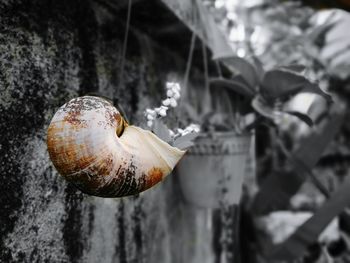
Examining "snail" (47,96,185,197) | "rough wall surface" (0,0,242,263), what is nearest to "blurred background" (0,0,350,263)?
"rough wall surface" (0,0,242,263)

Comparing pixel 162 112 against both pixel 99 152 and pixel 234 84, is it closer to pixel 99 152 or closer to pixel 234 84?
pixel 99 152

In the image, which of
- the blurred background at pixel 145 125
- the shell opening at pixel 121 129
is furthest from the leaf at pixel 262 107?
the shell opening at pixel 121 129

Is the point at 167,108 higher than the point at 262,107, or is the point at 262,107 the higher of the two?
the point at 262,107

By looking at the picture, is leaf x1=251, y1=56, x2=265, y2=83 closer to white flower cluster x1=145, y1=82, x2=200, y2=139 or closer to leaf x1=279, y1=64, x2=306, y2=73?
leaf x1=279, y1=64, x2=306, y2=73

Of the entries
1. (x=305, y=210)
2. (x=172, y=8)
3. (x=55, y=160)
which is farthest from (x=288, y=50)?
(x=55, y=160)

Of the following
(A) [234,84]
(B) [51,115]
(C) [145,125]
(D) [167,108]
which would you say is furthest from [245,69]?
(B) [51,115]

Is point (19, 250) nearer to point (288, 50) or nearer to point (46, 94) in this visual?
point (46, 94)

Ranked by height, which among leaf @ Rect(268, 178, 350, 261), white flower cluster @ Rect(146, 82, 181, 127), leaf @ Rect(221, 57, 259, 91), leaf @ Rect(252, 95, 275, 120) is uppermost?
leaf @ Rect(221, 57, 259, 91)

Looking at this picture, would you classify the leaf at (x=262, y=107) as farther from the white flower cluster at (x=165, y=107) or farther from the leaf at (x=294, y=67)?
the white flower cluster at (x=165, y=107)
